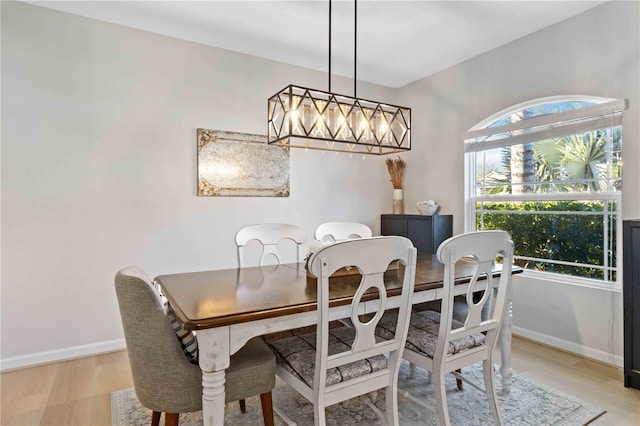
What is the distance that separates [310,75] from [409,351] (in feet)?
10.1

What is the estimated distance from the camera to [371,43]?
3.35 m

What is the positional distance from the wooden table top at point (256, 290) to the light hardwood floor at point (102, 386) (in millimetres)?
933

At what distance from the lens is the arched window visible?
2758 mm

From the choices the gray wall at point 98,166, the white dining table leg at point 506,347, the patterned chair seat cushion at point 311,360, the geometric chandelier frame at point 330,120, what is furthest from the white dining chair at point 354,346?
the gray wall at point 98,166

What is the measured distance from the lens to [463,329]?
1.76 meters

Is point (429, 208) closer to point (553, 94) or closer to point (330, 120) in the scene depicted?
point (553, 94)

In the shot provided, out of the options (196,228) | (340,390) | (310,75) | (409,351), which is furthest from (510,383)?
(310,75)

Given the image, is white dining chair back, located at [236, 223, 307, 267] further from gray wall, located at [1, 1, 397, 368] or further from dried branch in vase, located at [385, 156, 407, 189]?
dried branch in vase, located at [385, 156, 407, 189]

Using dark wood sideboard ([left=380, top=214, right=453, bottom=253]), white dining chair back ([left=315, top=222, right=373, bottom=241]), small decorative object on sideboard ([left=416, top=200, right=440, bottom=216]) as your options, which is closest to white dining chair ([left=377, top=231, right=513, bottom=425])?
white dining chair back ([left=315, top=222, right=373, bottom=241])

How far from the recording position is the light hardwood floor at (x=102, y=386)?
6.69 ft

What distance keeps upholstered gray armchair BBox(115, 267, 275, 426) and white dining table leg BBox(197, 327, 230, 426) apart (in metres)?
0.10

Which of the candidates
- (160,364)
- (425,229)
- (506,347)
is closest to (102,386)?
(160,364)

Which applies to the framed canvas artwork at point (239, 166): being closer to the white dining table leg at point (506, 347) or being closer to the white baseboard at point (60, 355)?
the white baseboard at point (60, 355)

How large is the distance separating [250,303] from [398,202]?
3153 millimetres
